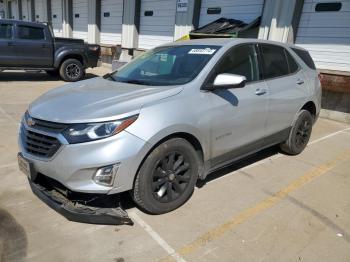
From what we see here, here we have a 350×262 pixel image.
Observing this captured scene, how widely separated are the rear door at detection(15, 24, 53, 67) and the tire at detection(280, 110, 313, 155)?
8756 millimetres

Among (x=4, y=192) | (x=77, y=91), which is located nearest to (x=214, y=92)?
(x=77, y=91)

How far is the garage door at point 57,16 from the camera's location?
2112 cm

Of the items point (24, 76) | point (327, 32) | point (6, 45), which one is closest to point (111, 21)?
point (24, 76)

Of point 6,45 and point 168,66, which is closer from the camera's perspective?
point 168,66

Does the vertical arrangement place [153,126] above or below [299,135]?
above

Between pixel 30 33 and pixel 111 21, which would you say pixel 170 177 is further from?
pixel 111 21

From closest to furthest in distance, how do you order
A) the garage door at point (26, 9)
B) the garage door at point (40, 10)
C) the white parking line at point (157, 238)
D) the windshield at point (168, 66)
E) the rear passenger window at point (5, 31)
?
the white parking line at point (157, 238) < the windshield at point (168, 66) < the rear passenger window at point (5, 31) < the garage door at point (40, 10) < the garage door at point (26, 9)

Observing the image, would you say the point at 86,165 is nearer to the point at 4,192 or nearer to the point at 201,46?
the point at 4,192

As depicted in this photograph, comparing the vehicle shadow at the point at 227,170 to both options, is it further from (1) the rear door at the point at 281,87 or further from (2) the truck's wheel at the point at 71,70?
(2) the truck's wheel at the point at 71,70

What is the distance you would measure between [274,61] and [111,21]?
13.3 metres

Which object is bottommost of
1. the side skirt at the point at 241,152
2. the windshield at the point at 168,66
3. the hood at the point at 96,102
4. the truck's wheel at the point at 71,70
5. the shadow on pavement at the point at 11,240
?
the truck's wheel at the point at 71,70

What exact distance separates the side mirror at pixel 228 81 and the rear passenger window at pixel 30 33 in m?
9.28

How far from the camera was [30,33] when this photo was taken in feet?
35.4

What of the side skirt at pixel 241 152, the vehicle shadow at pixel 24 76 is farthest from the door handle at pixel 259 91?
the vehicle shadow at pixel 24 76
